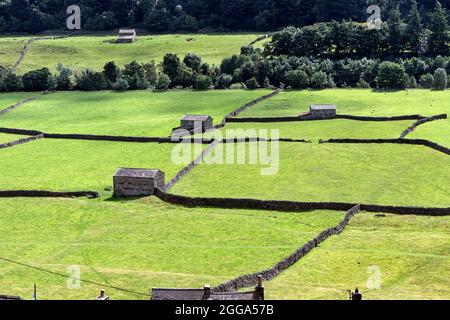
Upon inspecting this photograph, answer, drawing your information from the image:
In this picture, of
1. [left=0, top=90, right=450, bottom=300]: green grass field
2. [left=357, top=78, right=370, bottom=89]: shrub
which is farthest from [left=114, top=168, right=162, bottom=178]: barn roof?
[left=357, top=78, right=370, bottom=89]: shrub

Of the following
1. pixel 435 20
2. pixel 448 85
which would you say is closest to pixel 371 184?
pixel 448 85

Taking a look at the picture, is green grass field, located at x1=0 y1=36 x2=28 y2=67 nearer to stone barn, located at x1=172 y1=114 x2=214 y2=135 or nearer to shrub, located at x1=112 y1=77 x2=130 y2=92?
shrub, located at x1=112 y1=77 x2=130 y2=92

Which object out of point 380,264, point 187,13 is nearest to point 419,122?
point 380,264

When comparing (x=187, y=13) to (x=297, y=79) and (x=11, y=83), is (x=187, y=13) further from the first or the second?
(x=297, y=79)

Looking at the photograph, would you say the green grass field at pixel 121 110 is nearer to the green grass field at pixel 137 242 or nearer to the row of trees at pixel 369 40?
the row of trees at pixel 369 40

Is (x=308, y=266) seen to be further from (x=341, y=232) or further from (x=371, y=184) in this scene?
(x=371, y=184)
